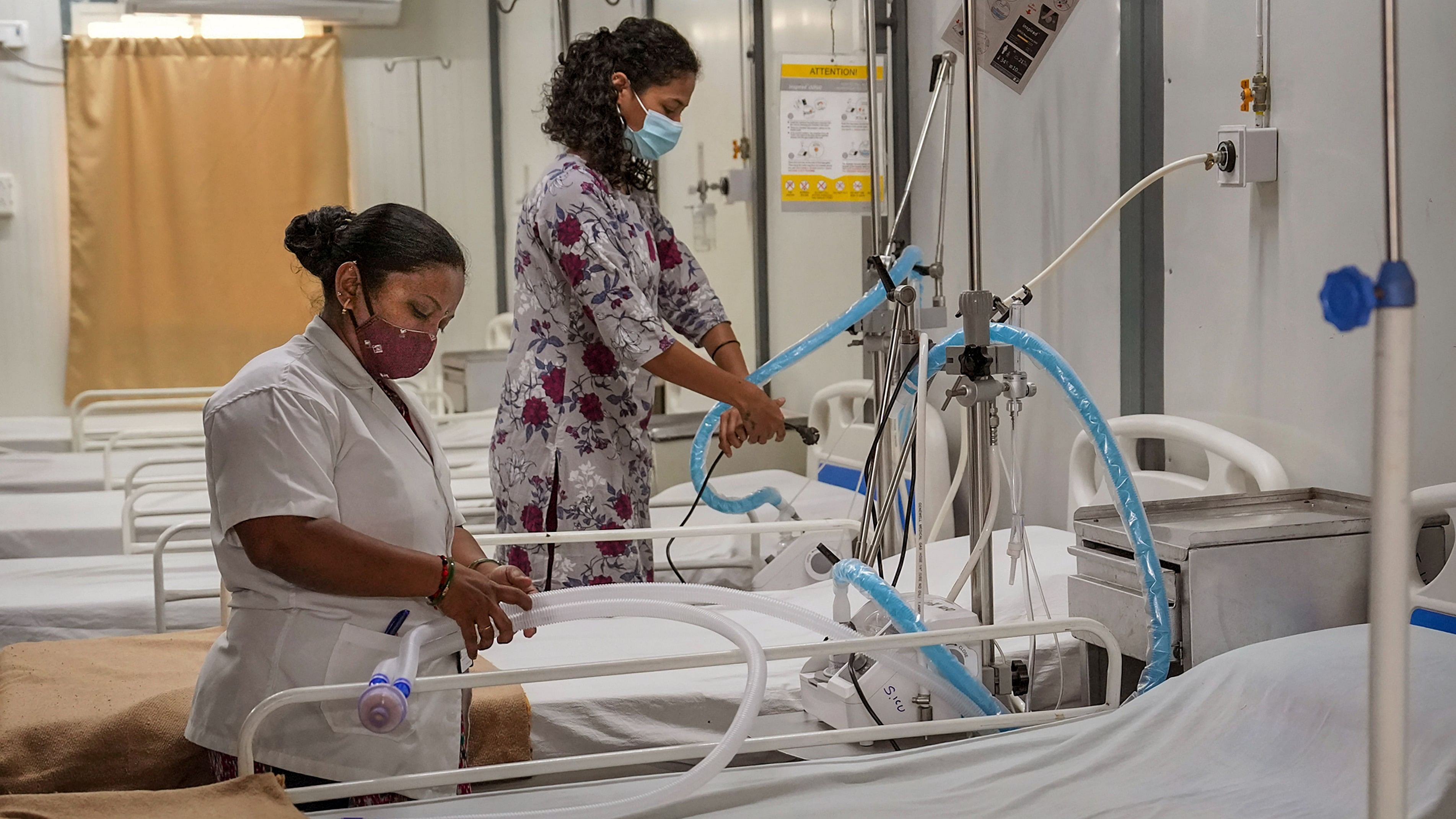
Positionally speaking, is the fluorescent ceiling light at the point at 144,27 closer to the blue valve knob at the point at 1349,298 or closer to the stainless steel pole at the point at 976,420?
the stainless steel pole at the point at 976,420

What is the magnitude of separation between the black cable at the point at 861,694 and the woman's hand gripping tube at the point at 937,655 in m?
0.11

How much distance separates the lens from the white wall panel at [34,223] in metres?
4.20

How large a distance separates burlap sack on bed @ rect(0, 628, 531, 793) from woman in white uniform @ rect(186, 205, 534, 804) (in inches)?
12.9

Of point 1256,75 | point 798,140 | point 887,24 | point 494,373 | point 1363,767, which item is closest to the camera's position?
point 1363,767

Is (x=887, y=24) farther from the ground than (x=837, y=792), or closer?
Result: farther from the ground

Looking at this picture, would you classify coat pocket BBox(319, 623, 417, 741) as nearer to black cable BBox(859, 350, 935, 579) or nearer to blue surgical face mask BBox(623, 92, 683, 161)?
black cable BBox(859, 350, 935, 579)

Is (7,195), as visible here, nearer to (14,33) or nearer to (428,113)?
(14,33)

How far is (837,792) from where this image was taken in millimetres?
1586

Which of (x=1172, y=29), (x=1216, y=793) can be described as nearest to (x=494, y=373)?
(x=1172, y=29)

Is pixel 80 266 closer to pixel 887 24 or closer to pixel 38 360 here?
pixel 38 360

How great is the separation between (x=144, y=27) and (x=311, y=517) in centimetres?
359

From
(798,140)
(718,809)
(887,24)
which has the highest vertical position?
(887,24)

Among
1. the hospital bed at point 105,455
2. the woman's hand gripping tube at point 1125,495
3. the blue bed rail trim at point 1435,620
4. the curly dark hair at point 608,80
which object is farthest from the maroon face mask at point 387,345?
the hospital bed at point 105,455

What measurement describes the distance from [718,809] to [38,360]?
371cm
